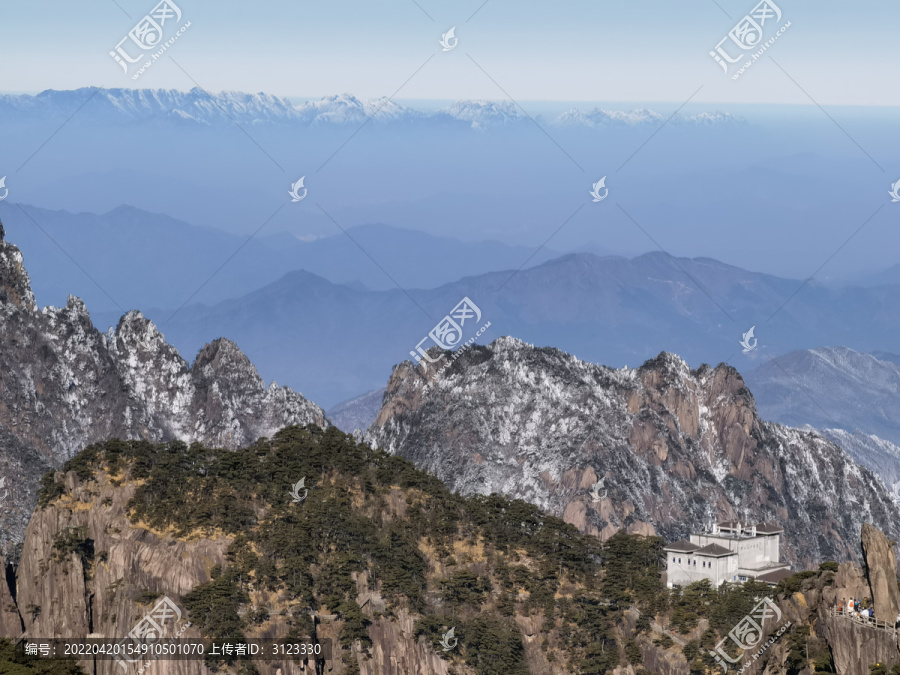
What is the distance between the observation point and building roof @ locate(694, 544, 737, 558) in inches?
7111

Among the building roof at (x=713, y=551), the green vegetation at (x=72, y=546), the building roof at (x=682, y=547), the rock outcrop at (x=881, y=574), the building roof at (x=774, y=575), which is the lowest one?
the rock outcrop at (x=881, y=574)

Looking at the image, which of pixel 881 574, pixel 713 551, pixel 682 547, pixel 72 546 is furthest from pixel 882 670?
pixel 682 547

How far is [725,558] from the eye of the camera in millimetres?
183250

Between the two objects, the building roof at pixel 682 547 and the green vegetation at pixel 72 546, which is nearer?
the green vegetation at pixel 72 546

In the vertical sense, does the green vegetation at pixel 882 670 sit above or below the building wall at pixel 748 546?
below

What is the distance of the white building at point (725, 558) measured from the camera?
179875mm

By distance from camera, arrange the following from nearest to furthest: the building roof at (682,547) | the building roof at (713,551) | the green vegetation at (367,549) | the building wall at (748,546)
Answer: the green vegetation at (367,549)
the building roof at (713,551)
the building roof at (682,547)
the building wall at (748,546)

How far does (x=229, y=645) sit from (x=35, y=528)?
2578cm

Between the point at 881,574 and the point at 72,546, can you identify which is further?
the point at 72,546

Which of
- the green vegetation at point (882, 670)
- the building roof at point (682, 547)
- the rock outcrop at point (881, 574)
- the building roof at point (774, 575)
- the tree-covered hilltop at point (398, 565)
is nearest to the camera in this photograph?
the green vegetation at point (882, 670)

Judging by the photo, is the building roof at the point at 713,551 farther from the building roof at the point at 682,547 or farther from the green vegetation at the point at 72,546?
the green vegetation at the point at 72,546

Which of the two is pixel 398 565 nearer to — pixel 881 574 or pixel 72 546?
pixel 72 546

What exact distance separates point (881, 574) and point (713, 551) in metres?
80.2

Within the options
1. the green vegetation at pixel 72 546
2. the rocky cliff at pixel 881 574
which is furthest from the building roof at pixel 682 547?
the rocky cliff at pixel 881 574
